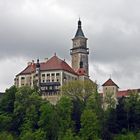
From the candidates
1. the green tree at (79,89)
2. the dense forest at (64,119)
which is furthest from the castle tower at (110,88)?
the dense forest at (64,119)

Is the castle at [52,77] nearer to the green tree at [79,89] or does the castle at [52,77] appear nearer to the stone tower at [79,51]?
the green tree at [79,89]

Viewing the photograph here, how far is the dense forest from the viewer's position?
262ft

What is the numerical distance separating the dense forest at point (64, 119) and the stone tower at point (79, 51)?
35.6 metres

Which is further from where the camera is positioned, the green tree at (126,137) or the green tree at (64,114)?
the green tree at (64,114)

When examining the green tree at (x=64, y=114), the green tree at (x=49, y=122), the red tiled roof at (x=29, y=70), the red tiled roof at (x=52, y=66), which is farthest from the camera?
the red tiled roof at (x=29, y=70)

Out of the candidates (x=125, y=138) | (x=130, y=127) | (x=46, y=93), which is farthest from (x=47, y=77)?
(x=125, y=138)

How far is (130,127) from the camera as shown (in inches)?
3430

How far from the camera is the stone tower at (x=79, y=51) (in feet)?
425

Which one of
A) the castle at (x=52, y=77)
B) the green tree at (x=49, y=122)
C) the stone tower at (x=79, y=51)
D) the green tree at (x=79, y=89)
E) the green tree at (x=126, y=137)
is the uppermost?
the stone tower at (x=79, y=51)

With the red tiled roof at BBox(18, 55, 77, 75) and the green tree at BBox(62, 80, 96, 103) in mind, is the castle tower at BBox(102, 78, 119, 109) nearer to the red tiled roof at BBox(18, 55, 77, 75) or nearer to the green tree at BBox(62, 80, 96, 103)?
the green tree at BBox(62, 80, 96, 103)

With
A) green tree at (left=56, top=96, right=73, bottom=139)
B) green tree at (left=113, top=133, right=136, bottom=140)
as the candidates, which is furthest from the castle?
green tree at (left=113, top=133, right=136, bottom=140)

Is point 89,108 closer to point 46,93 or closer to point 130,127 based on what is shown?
point 130,127

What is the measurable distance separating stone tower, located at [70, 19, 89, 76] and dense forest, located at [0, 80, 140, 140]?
35.6 m

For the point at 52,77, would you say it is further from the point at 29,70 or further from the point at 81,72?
the point at 81,72
